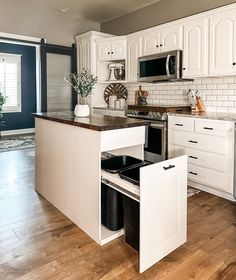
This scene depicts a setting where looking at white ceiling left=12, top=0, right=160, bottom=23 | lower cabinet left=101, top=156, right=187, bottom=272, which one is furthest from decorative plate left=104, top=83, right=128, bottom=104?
lower cabinet left=101, top=156, right=187, bottom=272

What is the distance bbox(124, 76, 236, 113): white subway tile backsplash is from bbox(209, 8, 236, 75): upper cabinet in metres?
0.33

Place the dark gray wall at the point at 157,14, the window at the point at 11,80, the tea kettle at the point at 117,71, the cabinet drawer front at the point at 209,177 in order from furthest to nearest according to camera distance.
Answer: the window at the point at 11,80
the tea kettle at the point at 117,71
the dark gray wall at the point at 157,14
the cabinet drawer front at the point at 209,177

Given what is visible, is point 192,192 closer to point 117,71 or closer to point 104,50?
point 117,71

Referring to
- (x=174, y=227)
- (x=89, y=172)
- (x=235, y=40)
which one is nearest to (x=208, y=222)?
(x=174, y=227)

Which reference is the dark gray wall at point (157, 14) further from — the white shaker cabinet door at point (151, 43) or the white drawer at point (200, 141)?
the white drawer at point (200, 141)

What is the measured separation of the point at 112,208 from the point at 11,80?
6.07m

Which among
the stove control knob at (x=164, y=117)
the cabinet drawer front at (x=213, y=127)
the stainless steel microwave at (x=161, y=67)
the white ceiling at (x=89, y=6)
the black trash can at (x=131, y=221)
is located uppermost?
the white ceiling at (x=89, y=6)

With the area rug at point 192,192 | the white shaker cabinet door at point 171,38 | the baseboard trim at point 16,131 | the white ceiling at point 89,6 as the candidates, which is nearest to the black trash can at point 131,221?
the area rug at point 192,192

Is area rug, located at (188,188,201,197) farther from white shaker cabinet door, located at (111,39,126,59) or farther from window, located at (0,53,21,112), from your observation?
window, located at (0,53,21,112)

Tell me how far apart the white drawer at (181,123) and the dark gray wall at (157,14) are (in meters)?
1.72

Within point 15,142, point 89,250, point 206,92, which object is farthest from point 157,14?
point 15,142

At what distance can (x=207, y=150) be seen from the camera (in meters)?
3.10

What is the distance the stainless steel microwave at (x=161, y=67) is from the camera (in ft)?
12.2

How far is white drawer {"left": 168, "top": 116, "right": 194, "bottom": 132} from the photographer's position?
3.26 m
